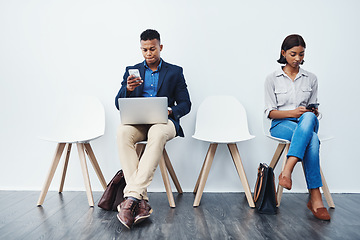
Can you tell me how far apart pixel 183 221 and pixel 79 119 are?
4.21ft

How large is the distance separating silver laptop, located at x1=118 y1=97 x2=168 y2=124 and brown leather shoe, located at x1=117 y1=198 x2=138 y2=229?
0.55m

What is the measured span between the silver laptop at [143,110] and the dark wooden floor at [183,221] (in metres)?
0.61

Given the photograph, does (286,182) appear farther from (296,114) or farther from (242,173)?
(296,114)

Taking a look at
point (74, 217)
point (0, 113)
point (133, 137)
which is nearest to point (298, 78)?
point (133, 137)

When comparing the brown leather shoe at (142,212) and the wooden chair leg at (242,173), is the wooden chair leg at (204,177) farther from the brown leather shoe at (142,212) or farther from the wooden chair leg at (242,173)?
the brown leather shoe at (142,212)

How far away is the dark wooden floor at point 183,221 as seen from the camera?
158 cm

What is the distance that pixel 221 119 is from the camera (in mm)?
2549

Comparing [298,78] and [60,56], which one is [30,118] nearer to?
[60,56]

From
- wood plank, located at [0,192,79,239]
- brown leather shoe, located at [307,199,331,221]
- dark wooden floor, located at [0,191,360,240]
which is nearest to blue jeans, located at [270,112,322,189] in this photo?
brown leather shoe, located at [307,199,331,221]

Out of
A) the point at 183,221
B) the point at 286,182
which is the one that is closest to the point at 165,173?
the point at 183,221

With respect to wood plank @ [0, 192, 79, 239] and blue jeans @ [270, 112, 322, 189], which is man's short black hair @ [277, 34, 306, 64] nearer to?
blue jeans @ [270, 112, 322, 189]

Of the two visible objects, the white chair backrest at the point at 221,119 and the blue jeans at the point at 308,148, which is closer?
the blue jeans at the point at 308,148

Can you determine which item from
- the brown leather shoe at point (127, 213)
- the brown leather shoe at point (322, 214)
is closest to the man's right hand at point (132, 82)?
the brown leather shoe at point (127, 213)

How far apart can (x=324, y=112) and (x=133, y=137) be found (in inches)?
67.9
